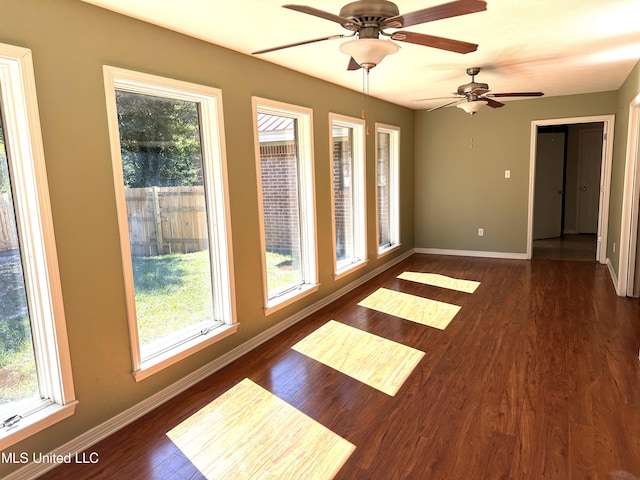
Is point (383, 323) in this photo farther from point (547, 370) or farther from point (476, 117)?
point (476, 117)

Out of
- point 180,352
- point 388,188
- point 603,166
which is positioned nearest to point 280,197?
point 180,352

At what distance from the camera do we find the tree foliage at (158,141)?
2.57 metres

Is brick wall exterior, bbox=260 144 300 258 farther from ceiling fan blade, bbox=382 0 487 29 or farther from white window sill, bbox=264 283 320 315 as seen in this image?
ceiling fan blade, bbox=382 0 487 29

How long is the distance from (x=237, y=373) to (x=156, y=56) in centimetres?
219

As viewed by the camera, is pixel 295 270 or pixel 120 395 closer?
pixel 120 395

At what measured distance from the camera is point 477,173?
6680 mm

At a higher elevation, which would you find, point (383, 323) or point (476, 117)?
point (476, 117)

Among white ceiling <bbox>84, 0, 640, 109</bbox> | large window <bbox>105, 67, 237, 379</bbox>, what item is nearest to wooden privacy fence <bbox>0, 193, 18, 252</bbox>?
large window <bbox>105, 67, 237, 379</bbox>

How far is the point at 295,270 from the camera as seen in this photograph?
429 cm

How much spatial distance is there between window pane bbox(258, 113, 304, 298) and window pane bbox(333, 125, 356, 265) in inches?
30.3

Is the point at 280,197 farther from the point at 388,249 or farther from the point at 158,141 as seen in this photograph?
the point at 388,249

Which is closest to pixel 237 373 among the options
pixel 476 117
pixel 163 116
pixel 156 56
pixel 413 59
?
pixel 163 116

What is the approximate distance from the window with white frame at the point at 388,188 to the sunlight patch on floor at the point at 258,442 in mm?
3663

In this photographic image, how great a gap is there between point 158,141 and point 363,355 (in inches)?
85.2
